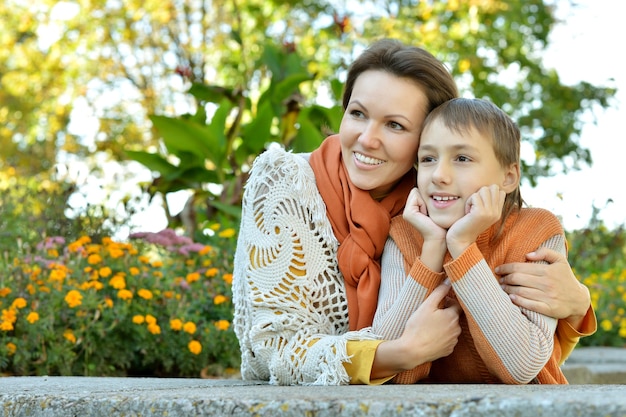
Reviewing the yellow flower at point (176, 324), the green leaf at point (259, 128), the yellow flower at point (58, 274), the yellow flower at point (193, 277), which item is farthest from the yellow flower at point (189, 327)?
the green leaf at point (259, 128)

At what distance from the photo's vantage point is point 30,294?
3.87m

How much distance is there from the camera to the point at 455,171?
235 centimetres

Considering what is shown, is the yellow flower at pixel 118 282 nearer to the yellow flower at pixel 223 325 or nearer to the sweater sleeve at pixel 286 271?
the yellow flower at pixel 223 325

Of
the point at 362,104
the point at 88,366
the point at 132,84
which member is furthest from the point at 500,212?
the point at 132,84

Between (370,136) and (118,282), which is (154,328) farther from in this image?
(370,136)

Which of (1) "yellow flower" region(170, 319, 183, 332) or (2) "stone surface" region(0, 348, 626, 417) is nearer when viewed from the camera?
(2) "stone surface" region(0, 348, 626, 417)

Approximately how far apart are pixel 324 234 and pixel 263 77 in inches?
396

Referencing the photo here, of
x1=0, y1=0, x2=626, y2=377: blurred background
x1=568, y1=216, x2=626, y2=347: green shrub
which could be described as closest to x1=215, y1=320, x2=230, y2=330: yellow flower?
x1=0, y1=0, x2=626, y2=377: blurred background

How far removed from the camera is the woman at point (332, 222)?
8.19 ft

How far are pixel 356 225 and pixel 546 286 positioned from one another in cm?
59

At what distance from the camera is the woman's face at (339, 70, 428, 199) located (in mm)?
2535

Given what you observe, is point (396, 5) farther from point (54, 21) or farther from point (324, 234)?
point (324, 234)

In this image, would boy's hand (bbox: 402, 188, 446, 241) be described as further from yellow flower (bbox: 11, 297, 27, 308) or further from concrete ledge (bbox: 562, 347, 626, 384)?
concrete ledge (bbox: 562, 347, 626, 384)

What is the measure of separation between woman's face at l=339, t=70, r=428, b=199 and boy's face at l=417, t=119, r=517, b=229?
0.16m
